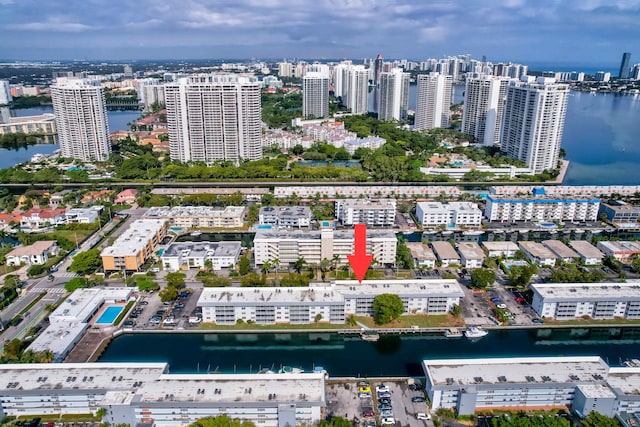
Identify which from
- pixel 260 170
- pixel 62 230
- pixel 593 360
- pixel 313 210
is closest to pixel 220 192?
pixel 260 170

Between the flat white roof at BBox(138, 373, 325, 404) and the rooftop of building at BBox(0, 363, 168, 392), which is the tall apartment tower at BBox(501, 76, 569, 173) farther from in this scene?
the rooftop of building at BBox(0, 363, 168, 392)

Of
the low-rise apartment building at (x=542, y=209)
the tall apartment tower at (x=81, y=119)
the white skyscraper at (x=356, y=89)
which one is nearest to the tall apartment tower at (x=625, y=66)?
the white skyscraper at (x=356, y=89)

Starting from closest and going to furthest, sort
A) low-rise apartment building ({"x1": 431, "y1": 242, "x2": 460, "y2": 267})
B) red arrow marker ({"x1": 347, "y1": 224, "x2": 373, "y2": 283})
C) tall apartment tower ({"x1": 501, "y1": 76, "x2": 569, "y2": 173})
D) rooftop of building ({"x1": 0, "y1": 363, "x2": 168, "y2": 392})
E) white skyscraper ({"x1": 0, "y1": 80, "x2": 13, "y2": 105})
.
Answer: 1. rooftop of building ({"x1": 0, "y1": 363, "x2": 168, "y2": 392})
2. red arrow marker ({"x1": 347, "y1": 224, "x2": 373, "y2": 283})
3. low-rise apartment building ({"x1": 431, "y1": 242, "x2": 460, "y2": 267})
4. tall apartment tower ({"x1": 501, "y1": 76, "x2": 569, "y2": 173})
5. white skyscraper ({"x1": 0, "y1": 80, "x2": 13, "y2": 105})

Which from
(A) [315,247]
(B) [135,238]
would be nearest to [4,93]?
(B) [135,238]

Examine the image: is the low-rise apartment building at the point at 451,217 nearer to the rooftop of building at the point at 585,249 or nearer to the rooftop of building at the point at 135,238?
the rooftop of building at the point at 585,249

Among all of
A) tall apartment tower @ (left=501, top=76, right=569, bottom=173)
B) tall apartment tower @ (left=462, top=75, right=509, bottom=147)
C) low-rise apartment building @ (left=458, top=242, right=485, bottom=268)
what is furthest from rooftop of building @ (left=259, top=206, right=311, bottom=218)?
tall apartment tower @ (left=462, top=75, right=509, bottom=147)

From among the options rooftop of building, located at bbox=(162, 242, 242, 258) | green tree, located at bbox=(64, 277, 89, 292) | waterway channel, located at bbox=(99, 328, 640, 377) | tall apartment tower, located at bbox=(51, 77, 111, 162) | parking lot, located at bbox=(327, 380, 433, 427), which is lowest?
waterway channel, located at bbox=(99, 328, 640, 377)

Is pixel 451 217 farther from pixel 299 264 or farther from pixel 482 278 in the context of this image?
pixel 299 264
